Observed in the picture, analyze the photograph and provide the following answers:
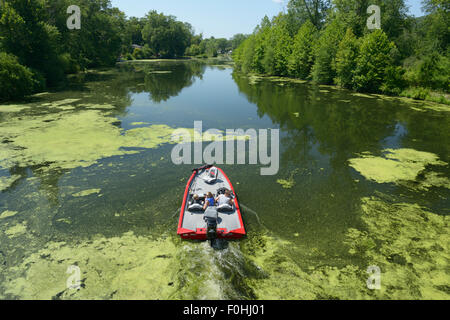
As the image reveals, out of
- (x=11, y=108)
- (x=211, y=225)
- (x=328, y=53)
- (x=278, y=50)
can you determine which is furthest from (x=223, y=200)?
(x=278, y=50)

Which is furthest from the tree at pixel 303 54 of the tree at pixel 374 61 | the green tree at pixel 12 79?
the green tree at pixel 12 79

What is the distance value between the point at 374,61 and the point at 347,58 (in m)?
3.95

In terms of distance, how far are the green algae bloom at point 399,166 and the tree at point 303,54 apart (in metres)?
36.1

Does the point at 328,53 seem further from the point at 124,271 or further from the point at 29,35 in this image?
the point at 124,271

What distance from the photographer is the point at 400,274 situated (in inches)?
294

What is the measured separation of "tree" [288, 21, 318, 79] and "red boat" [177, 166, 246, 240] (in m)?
43.6

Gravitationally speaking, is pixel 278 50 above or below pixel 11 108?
above

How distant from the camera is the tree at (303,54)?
47.4 metres

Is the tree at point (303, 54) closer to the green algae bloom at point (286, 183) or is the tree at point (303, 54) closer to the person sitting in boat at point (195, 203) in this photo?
the green algae bloom at point (286, 183)

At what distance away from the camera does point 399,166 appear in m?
14.4

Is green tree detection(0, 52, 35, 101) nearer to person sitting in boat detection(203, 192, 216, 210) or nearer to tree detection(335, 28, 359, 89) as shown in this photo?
person sitting in boat detection(203, 192, 216, 210)

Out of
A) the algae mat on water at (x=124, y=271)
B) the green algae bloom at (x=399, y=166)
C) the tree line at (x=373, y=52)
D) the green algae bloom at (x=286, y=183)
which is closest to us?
the algae mat on water at (x=124, y=271)

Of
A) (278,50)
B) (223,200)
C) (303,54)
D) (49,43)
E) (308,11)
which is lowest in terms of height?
(223,200)

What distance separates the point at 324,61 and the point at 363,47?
26.0 feet
